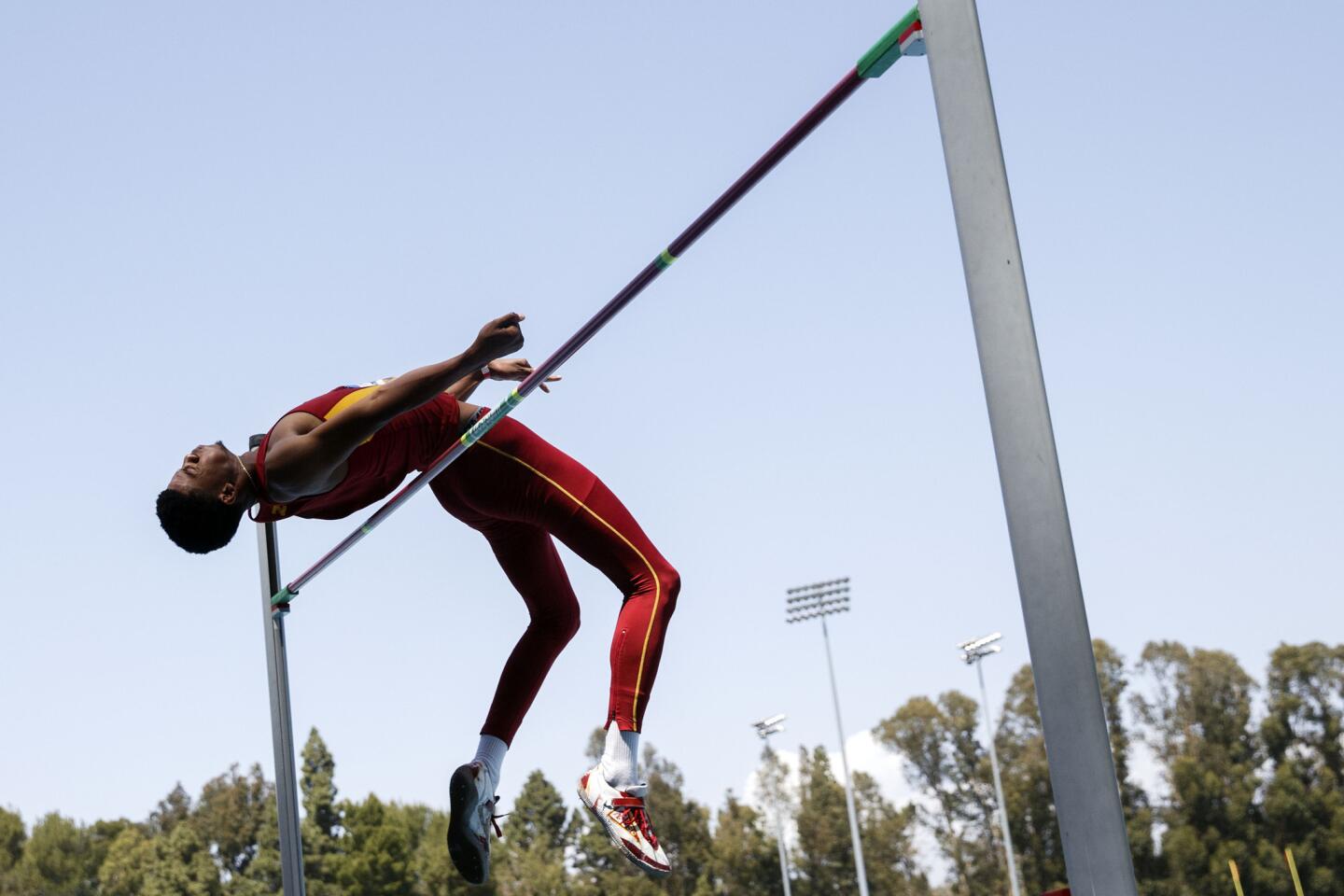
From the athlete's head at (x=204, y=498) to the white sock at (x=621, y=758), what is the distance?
1028mm

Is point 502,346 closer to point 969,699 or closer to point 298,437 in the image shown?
point 298,437

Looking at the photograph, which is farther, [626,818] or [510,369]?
[510,369]

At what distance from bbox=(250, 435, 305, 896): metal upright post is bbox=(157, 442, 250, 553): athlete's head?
3.78 ft

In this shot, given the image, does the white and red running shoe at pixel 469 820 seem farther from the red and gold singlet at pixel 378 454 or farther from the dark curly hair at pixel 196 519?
the dark curly hair at pixel 196 519

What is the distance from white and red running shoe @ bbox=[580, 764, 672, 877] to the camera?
3.05 meters

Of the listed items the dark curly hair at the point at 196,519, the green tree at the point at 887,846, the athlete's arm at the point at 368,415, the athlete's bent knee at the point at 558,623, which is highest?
the athlete's arm at the point at 368,415

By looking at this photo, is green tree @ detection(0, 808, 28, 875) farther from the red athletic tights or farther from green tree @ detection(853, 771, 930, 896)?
the red athletic tights

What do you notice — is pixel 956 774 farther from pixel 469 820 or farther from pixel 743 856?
pixel 469 820

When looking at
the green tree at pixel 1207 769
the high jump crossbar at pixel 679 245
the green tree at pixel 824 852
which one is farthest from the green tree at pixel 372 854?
the high jump crossbar at pixel 679 245

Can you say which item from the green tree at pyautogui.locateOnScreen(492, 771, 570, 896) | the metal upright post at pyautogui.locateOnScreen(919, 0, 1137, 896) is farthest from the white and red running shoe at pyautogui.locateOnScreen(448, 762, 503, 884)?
the green tree at pyautogui.locateOnScreen(492, 771, 570, 896)

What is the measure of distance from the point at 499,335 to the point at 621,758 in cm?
108

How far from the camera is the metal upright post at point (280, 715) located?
4.13m

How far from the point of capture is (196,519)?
3012mm

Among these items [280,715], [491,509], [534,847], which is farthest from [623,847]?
[534,847]
